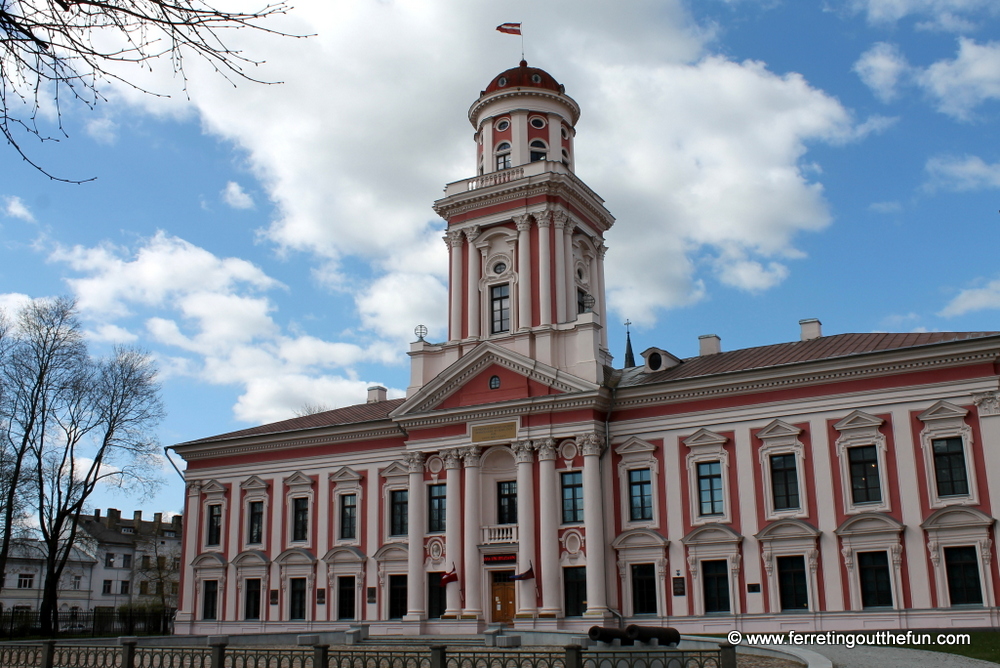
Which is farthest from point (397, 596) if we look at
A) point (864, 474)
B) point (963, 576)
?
point (963, 576)

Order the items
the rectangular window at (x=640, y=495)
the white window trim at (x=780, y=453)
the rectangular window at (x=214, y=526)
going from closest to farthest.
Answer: the white window trim at (x=780, y=453)
the rectangular window at (x=640, y=495)
the rectangular window at (x=214, y=526)

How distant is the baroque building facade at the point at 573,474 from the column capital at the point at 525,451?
0.07 meters

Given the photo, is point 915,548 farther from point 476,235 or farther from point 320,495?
point 320,495

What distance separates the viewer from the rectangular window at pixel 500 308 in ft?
113

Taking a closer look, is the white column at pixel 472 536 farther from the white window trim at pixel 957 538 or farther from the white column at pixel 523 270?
the white window trim at pixel 957 538

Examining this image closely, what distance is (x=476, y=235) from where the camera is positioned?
116 feet

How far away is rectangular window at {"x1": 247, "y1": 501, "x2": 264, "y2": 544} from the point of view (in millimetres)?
36469

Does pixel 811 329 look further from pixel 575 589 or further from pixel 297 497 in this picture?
pixel 297 497

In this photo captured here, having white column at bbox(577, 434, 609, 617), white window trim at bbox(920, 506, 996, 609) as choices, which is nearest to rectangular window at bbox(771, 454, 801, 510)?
white window trim at bbox(920, 506, 996, 609)

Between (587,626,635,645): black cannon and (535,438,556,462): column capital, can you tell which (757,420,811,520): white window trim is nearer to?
(535,438,556,462): column capital

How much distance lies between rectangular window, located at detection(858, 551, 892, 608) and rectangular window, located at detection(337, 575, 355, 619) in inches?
712

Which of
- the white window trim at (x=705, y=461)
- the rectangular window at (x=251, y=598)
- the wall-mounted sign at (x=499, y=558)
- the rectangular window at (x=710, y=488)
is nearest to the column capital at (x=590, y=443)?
the white window trim at (x=705, y=461)

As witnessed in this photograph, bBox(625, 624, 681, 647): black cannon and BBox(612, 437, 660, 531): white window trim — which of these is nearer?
BBox(625, 624, 681, 647): black cannon

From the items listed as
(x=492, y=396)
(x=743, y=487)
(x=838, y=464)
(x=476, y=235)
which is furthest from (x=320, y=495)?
(x=838, y=464)
